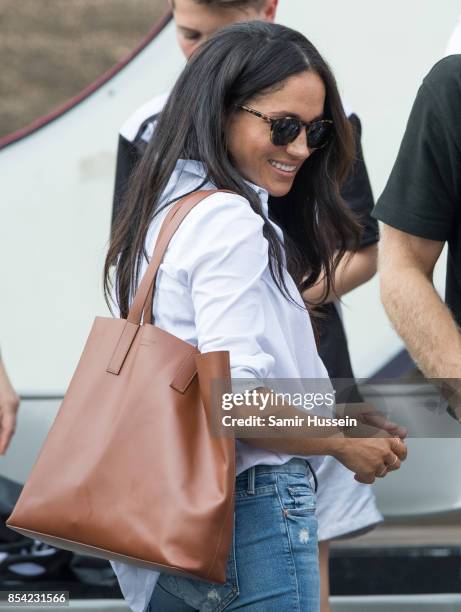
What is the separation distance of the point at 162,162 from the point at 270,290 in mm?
294

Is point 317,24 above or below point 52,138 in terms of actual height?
above

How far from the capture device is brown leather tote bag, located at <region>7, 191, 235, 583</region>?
1.58 metres

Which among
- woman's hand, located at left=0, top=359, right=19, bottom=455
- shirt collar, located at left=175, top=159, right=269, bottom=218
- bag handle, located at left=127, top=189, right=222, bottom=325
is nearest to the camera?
bag handle, located at left=127, top=189, right=222, bottom=325

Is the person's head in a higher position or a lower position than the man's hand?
higher

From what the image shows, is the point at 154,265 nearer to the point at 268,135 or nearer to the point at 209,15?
the point at 268,135

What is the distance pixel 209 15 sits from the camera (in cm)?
263

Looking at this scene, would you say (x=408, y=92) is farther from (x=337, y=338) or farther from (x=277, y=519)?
(x=277, y=519)

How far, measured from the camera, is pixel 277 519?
1.68 metres

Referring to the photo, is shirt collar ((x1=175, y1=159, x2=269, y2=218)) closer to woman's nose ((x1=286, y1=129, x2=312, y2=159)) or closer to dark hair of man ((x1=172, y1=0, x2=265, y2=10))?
woman's nose ((x1=286, y1=129, x2=312, y2=159))

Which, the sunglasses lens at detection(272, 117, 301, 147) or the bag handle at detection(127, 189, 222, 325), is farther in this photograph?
the sunglasses lens at detection(272, 117, 301, 147)

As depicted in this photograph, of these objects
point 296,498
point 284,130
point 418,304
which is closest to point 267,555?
point 296,498

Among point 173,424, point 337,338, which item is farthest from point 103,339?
point 337,338

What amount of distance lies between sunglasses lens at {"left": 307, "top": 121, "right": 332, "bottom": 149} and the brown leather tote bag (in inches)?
13.0

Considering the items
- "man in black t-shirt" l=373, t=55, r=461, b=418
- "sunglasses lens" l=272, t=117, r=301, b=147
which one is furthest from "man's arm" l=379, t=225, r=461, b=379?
"sunglasses lens" l=272, t=117, r=301, b=147
